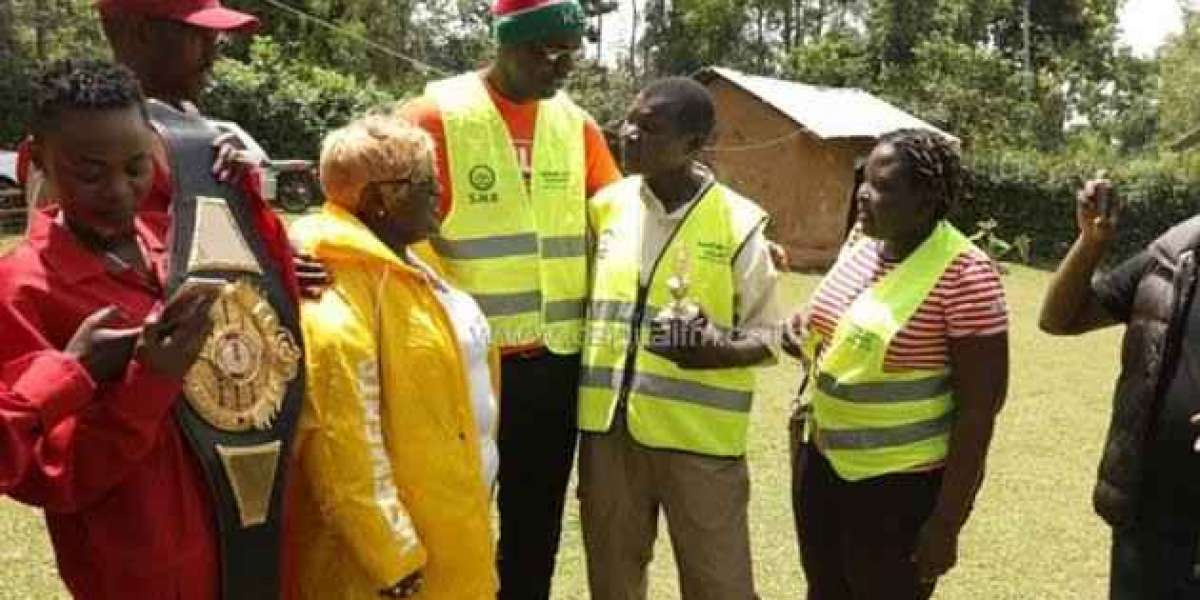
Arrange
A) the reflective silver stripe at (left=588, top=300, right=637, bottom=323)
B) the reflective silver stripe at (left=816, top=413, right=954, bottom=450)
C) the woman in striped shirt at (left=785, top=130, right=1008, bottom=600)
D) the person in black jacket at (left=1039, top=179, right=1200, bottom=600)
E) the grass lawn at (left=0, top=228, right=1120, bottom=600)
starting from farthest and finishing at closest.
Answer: the grass lawn at (left=0, top=228, right=1120, bottom=600)
the reflective silver stripe at (left=588, top=300, right=637, bottom=323)
the reflective silver stripe at (left=816, top=413, right=954, bottom=450)
the woman in striped shirt at (left=785, top=130, right=1008, bottom=600)
the person in black jacket at (left=1039, top=179, right=1200, bottom=600)

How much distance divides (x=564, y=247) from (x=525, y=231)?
0.14m

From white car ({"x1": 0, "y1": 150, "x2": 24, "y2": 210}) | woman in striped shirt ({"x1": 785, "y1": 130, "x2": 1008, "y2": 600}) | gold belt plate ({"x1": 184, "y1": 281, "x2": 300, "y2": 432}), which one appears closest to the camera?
gold belt plate ({"x1": 184, "y1": 281, "x2": 300, "y2": 432})

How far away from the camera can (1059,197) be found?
79.2ft

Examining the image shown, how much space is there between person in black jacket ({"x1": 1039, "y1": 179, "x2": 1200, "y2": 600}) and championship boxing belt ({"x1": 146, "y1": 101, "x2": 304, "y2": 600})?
2004 mm

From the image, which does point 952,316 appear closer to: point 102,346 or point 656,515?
point 656,515

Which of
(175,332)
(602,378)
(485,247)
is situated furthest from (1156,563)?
(175,332)

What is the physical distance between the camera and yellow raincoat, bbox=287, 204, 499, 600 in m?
2.66

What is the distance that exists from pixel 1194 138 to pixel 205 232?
41683 millimetres

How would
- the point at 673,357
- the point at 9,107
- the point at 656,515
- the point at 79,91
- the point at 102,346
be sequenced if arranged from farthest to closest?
the point at 9,107 → the point at 656,515 → the point at 673,357 → the point at 79,91 → the point at 102,346

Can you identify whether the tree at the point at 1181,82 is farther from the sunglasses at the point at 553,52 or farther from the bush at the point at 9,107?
the sunglasses at the point at 553,52

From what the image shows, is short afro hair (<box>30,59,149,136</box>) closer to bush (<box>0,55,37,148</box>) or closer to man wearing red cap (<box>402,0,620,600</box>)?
man wearing red cap (<box>402,0,620,600</box>)

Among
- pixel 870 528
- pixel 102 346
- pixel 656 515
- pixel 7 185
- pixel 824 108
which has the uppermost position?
pixel 824 108

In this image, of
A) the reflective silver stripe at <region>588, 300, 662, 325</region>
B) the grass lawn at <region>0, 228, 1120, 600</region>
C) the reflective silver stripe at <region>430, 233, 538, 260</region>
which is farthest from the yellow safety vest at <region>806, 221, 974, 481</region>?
the grass lawn at <region>0, 228, 1120, 600</region>

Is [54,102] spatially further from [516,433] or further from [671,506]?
[671,506]
